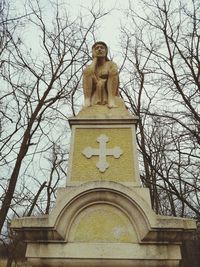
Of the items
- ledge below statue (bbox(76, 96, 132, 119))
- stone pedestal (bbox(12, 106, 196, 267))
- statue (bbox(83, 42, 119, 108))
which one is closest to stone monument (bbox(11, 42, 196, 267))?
stone pedestal (bbox(12, 106, 196, 267))

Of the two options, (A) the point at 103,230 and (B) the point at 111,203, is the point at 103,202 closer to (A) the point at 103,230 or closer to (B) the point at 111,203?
(B) the point at 111,203

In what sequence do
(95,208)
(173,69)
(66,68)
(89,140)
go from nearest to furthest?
(95,208) → (89,140) → (173,69) → (66,68)

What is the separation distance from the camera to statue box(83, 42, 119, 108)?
20.9 ft

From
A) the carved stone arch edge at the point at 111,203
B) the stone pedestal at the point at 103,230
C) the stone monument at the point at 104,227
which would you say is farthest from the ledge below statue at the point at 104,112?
the carved stone arch edge at the point at 111,203

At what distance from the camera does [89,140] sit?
5828 millimetres

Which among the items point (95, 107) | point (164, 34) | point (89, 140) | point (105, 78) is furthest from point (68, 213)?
point (164, 34)

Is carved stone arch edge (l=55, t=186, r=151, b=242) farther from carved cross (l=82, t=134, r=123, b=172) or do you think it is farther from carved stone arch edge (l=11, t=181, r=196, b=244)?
carved cross (l=82, t=134, r=123, b=172)

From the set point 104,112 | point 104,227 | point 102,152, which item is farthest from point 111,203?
point 104,112

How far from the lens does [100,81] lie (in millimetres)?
6406

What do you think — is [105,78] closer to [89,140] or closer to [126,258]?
[89,140]

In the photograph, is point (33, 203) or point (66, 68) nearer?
point (33, 203)

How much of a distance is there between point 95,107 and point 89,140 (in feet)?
2.36

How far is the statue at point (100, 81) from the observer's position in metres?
6.36

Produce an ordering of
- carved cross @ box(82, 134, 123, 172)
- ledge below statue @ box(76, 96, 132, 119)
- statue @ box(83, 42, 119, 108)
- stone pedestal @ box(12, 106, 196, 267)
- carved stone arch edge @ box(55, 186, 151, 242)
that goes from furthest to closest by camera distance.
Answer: statue @ box(83, 42, 119, 108), ledge below statue @ box(76, 96, 132, 119), carved cross @ box(82, 134, 123, 172), carved stone arch edge @ box(55, 186, 151, 242), stone pedestal @ box(12, 106, 196, 267)
